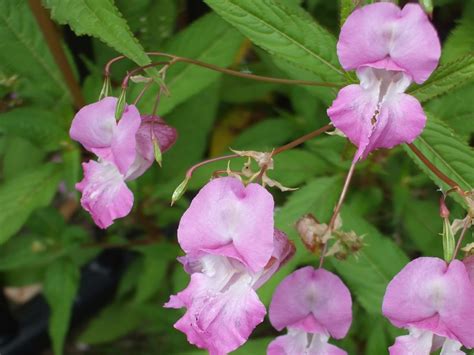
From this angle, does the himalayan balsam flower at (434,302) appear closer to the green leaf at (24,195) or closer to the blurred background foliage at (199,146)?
the blurred background foliage at (199,146)

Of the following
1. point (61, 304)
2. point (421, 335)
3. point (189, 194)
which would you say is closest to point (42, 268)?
point (61, 304)

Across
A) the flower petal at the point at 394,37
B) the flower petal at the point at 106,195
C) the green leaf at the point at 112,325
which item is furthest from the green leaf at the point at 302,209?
the green leaf at the point at 112,325

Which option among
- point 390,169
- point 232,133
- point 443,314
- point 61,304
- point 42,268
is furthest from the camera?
point 232,133

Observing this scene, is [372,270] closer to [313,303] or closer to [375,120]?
[313,303]

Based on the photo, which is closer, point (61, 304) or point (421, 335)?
point (421, 335)

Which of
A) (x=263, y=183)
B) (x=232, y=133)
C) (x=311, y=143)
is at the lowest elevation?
(x=232, y=133)

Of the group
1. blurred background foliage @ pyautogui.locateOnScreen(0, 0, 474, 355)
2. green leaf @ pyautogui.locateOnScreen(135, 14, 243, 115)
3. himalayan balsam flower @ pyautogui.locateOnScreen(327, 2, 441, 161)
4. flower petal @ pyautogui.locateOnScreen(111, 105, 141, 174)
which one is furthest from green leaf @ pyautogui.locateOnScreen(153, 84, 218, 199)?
himalayan balsam flower @ pyautogui.locateOnScreen(327, 2, 441, 161)

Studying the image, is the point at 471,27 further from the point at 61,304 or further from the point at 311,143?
the point at 61,304
